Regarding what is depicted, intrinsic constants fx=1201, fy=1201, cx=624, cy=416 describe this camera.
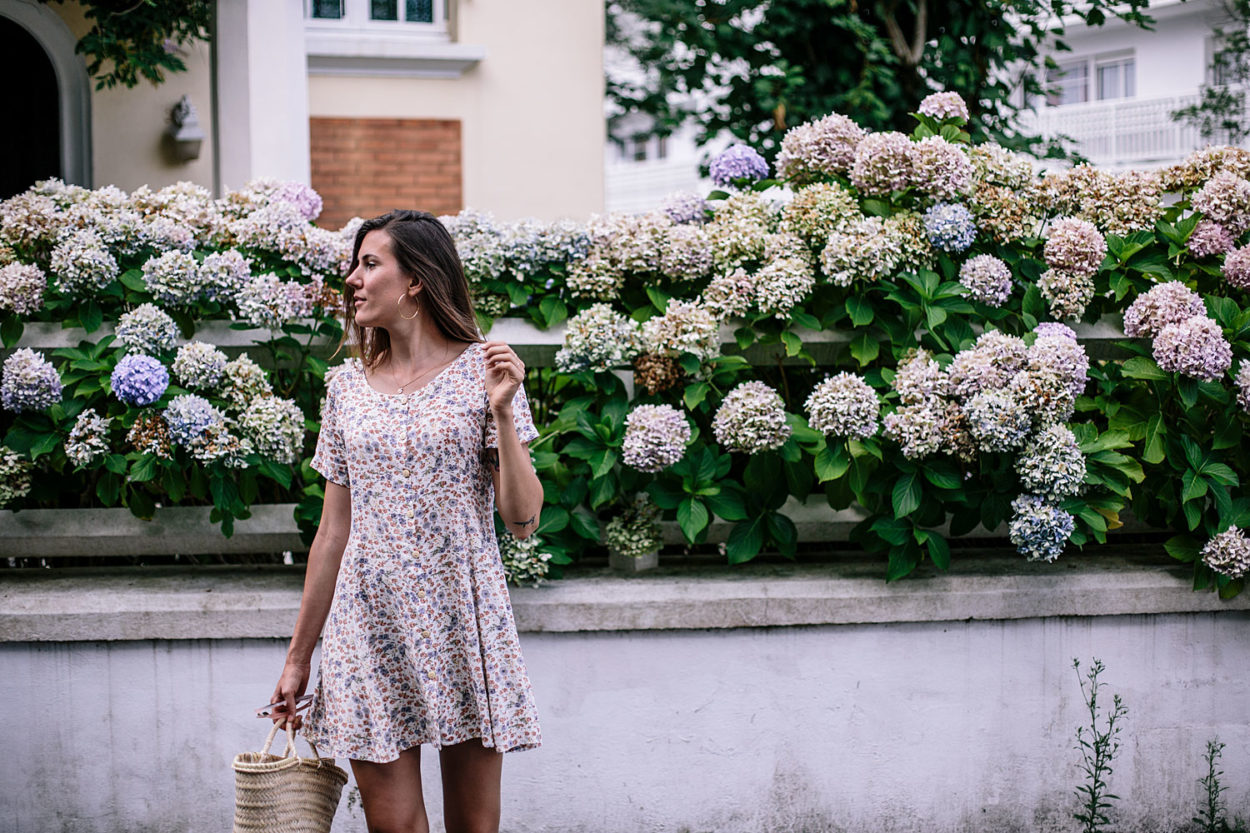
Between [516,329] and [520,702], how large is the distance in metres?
1.71

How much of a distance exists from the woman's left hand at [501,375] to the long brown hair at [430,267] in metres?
0.26

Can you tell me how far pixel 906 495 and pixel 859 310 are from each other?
637 millimetres

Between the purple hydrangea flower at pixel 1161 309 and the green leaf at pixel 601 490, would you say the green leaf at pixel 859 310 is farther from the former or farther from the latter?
the green leaf at pixel 601 490

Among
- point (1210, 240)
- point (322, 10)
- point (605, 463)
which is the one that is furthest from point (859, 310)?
point (322, 10)

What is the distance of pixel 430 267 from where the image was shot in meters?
2.71

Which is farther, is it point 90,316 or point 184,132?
point 184,132

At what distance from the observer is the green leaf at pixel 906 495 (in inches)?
149

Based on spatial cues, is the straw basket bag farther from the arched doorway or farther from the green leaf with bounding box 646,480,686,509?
the arched doorway

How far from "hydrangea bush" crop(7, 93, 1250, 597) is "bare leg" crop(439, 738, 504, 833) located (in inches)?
47.7

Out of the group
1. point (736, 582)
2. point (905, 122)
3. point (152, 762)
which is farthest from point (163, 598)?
point (905, 122)

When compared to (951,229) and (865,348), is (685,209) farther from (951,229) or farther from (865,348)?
(951,229)

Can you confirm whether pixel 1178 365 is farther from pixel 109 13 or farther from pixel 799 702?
pixel 109 13

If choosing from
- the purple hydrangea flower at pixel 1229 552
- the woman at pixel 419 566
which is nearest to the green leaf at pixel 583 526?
the woman at pixel 419 566

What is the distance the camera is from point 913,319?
13.1ft
